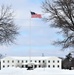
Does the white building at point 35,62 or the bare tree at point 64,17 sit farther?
the white building at point 35,62

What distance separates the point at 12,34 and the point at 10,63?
421 ft

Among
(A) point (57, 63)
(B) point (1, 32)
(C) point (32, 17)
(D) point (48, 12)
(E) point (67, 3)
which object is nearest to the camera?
(E) point (67, 3)

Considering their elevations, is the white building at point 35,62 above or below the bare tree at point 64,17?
below

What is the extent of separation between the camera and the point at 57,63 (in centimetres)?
16000

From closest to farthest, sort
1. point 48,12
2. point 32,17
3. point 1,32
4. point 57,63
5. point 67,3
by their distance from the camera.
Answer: point 67,3 → point 48,12 → point 1,32 → point 32,17 → point 57,63

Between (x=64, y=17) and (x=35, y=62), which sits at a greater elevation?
(x=64, y=17)

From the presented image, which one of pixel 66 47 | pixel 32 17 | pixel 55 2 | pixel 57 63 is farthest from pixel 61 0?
pixel 57 63

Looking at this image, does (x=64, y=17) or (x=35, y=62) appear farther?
(x=35, y=62)

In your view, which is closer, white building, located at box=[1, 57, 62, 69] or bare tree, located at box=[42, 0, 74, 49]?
bare tree, located at box=[42, 0, 74, 49]

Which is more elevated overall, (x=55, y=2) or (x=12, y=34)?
(x=55, y=2)

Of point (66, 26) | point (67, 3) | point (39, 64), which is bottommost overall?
point (39, 64)

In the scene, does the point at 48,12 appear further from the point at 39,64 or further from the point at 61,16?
the point at 39,64

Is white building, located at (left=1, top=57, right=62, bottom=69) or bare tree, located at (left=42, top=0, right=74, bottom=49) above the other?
bare tree, located at (left=42, top=0, right=74, bottom=49)

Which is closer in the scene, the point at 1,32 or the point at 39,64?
the point at 1,32
